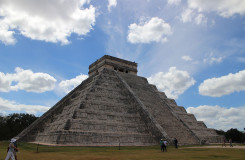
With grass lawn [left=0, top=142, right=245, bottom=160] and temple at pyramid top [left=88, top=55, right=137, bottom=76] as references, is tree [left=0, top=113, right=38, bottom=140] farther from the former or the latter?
grass lawn [left=0, top=142, right=245, bottom=160]

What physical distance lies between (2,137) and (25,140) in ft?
72.4

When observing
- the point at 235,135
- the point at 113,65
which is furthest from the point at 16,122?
the point at 235,135

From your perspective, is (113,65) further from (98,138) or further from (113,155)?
(113,155)

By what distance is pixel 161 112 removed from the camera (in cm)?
2095

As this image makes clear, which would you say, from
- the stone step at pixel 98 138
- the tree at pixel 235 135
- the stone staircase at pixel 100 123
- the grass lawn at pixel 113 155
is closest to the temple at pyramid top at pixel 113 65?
the stone staircase at pixel 100 123

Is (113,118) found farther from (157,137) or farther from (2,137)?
(2,137)

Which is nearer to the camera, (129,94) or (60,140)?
(60,140)

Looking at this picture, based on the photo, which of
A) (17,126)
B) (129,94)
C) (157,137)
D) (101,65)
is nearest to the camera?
(157,137)

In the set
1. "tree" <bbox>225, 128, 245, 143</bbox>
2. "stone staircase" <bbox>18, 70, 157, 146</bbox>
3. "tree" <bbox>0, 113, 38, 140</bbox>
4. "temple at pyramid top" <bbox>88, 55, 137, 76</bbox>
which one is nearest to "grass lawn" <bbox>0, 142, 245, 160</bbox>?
"stone staircase" <bbox>18, 70, 157, 146</bbox>

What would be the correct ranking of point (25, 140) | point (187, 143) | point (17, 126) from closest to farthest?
1. point (187, 143)
2. point (25, 140)
3. point (17, 126)

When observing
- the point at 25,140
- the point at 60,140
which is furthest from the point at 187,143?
the point at 25,140

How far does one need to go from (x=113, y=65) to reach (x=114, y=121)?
44.0 ft

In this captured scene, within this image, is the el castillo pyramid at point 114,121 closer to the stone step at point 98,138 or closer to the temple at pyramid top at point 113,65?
the stone step at point 98,138

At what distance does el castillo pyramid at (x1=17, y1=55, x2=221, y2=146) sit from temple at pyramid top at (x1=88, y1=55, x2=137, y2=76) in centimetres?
320
